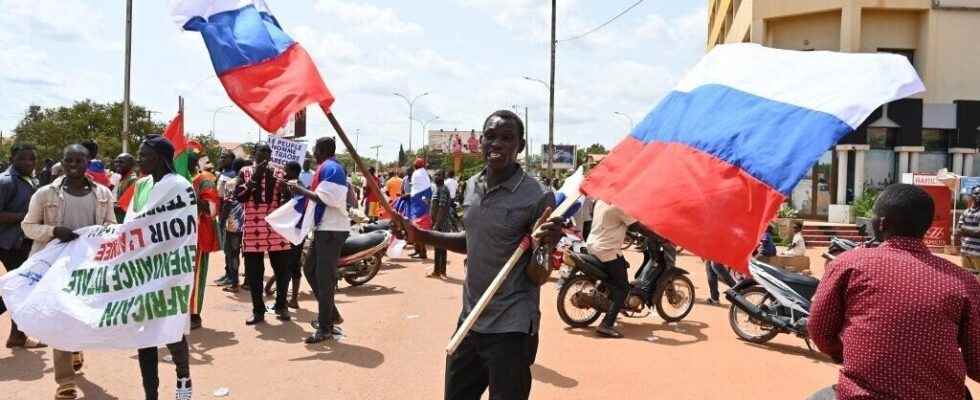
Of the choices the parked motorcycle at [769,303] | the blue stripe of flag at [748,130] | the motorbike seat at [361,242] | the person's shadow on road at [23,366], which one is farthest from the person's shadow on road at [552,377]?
the motorbike seat at [361,242]

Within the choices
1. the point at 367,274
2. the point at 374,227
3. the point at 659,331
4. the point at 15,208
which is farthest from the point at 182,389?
the point at 374,227

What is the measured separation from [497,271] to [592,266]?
14.7ft

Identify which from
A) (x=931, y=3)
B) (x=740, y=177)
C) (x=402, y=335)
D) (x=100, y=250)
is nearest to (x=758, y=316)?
(x=402, y=335)

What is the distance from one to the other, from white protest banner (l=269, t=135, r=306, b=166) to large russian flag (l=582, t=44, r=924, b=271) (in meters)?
4.62

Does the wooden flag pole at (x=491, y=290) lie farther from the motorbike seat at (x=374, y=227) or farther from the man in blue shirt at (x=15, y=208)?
the motorbike seat at (x=374, y=227)

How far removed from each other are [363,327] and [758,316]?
4.01 metres

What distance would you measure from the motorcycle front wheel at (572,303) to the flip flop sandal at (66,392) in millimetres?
4528

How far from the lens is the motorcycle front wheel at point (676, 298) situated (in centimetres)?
829

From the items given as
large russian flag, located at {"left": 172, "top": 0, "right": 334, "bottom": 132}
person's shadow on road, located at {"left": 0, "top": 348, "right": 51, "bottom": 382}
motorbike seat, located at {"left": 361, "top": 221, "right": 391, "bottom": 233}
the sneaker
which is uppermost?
large russian flag, located at {"left": 172, "top": 0, "right": 334, "bottom": 132}

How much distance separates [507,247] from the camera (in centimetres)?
322

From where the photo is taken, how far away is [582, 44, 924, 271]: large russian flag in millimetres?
2885

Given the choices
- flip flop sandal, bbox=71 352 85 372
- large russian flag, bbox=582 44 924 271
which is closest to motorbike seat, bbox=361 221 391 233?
flip flop sandal, bbox=71 352 85 372

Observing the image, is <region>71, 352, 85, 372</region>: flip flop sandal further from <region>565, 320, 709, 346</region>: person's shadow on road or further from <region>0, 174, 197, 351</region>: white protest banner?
<region>565, 320, 709, 346</region>: person's shadow on road

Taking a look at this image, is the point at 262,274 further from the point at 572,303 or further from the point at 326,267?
the point at 572,303
